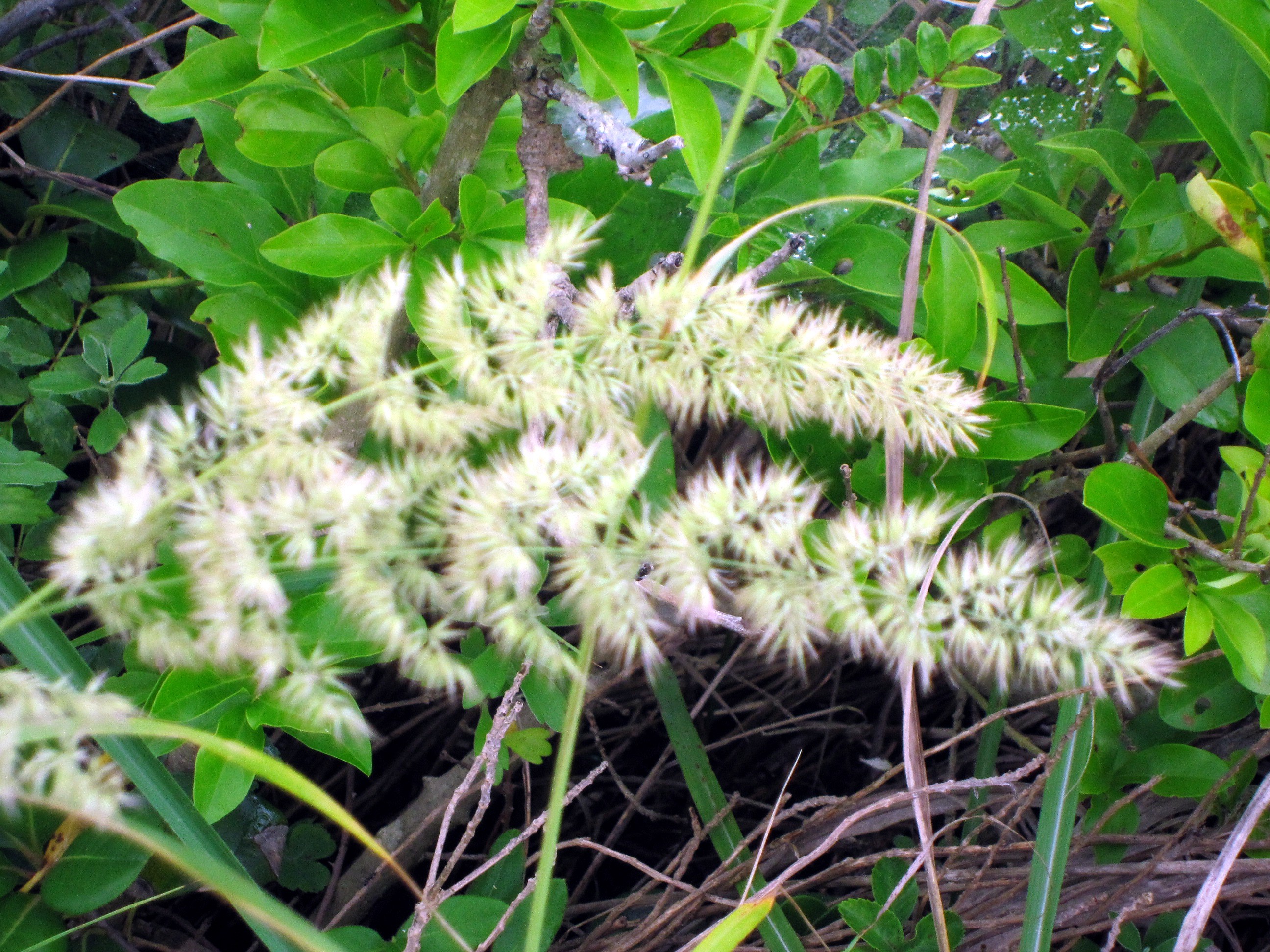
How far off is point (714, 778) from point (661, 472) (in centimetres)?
42

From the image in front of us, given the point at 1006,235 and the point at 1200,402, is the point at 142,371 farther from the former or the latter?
the point at 1200,402

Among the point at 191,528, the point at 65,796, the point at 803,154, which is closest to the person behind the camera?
the point at 65,796

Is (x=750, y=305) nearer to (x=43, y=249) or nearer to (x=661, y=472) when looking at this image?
(x=661, y=472)

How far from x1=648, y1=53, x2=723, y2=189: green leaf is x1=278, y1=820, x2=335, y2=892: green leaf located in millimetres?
950

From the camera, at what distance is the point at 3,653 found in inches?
42.6

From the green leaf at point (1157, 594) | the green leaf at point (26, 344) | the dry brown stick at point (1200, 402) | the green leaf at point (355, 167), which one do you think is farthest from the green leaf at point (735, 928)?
the green leaf at point (26, 344)

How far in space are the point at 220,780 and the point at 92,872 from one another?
216 mm

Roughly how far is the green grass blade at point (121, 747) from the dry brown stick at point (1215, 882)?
2.65 feet

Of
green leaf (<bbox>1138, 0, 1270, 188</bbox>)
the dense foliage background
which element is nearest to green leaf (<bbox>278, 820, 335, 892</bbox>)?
the dense foliage background

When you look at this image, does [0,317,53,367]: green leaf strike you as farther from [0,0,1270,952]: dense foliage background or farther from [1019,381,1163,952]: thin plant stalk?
[1019,381,1163,952]: thin plant stalk

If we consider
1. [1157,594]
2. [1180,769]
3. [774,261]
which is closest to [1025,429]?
[1157,594]

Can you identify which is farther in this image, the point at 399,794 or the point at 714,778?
the point at 399,794

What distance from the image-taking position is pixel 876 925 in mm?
933

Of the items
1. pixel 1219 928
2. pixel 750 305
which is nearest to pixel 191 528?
pixel 750 305
